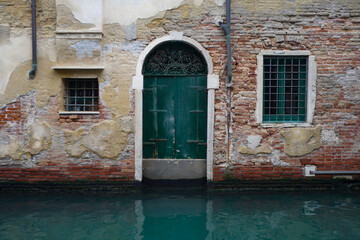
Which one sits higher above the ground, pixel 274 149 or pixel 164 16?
pixel 164 16

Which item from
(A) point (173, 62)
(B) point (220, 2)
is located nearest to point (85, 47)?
(A) point (173, 62)

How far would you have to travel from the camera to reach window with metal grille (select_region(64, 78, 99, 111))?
6.15m

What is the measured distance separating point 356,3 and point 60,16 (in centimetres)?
531

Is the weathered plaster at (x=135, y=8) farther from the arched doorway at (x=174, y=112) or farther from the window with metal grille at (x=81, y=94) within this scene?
the window with metal grille at (x=81, y=94)

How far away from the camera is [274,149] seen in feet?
19.8

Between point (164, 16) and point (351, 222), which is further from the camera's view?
point (164, 16)

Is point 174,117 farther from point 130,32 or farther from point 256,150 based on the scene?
point 130,32

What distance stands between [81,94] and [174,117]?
1810mm

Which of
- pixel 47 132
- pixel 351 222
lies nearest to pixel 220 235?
pixel 351 222

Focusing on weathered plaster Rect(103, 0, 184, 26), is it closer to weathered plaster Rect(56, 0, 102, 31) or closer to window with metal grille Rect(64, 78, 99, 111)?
weathered plaster Rect(56, 0, 102, 31)

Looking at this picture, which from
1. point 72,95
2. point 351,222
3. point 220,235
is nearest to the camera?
point 220,235

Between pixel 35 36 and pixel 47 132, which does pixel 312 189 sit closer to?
pixel 47 132

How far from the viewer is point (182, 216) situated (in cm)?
468

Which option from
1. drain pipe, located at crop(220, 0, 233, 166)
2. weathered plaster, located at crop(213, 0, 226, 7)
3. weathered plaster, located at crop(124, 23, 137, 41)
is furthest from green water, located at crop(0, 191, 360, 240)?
weathered plaster, located at crop(213, 0, 226, 7)
